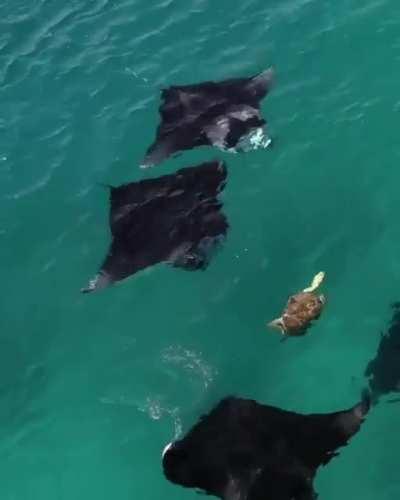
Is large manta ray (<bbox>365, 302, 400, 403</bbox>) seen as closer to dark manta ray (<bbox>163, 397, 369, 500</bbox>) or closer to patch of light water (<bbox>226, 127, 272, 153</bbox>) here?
patch of light water (<bbox>226, 127, 272, 153</bbox>)

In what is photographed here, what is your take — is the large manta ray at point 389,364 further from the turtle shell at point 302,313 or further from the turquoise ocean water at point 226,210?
the turtle shell at point 302,313

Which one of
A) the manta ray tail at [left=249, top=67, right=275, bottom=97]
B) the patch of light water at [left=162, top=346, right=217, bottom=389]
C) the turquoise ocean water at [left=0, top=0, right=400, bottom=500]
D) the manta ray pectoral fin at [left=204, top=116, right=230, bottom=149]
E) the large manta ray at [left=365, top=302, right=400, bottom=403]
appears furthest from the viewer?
the patch of light water at [left=162, top=346, right=217, bottom=389]

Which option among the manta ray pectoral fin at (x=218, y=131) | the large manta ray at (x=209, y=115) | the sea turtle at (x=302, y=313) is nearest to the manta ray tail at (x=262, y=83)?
the large manta ray at (x=209, y=115)

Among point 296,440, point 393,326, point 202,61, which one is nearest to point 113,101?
point 202,61

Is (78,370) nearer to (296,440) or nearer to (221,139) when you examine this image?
(221,139)

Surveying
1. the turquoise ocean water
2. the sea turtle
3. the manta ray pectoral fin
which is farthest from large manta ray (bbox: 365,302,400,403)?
the manta ray pectoral fin

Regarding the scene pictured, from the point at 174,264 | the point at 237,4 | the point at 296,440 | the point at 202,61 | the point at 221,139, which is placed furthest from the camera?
the point at 237,4
